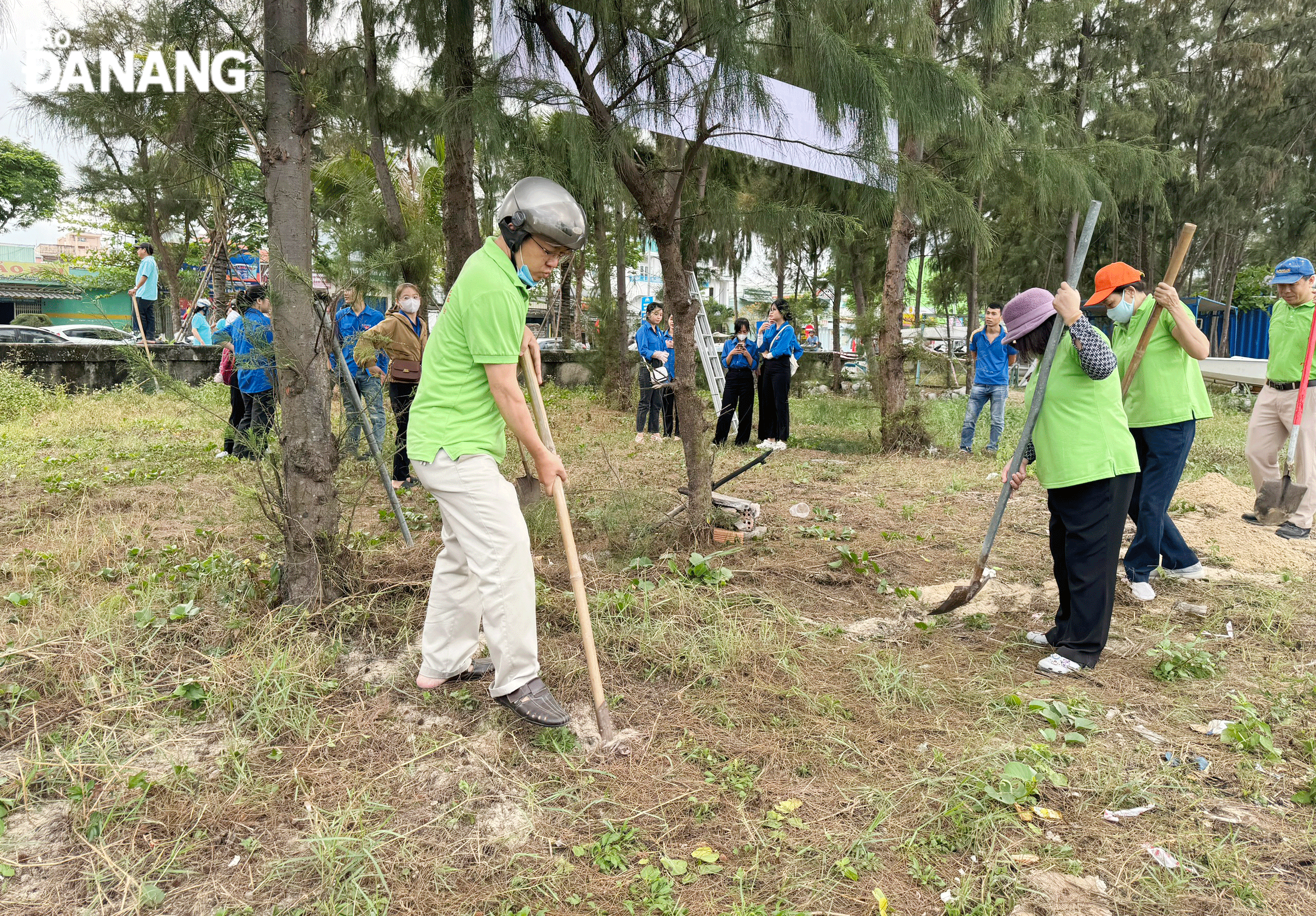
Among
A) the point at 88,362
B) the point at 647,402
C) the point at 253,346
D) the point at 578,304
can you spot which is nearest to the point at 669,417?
the point at 647,402

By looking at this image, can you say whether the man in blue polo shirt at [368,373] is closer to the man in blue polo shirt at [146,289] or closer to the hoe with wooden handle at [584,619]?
the hoe with wooden handle at [584,619]

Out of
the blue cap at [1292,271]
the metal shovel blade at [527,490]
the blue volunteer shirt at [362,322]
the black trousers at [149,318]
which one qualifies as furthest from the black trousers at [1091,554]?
the black trousers at [149,318]

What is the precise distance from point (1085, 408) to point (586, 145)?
2446 mm

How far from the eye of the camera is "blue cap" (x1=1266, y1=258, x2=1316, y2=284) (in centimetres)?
520

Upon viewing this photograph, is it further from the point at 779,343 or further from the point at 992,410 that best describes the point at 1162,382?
the point at 779,343

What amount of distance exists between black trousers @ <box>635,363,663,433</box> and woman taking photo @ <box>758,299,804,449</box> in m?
1.16

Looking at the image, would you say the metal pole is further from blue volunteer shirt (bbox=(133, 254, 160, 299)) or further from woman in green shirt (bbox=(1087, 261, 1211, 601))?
blue volunteer shirt (bbox=(133, 254, 160, 299))

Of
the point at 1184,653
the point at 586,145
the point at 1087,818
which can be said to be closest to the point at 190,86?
the point at 586,145

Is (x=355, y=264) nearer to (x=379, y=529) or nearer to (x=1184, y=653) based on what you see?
(x=379, y=529)

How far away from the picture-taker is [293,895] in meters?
2.11

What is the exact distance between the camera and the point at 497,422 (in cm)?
283

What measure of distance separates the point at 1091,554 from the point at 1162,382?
4.75 feet

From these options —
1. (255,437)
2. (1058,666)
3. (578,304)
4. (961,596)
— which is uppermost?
(578,304)

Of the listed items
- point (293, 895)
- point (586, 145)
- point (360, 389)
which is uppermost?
point (586, 145)
